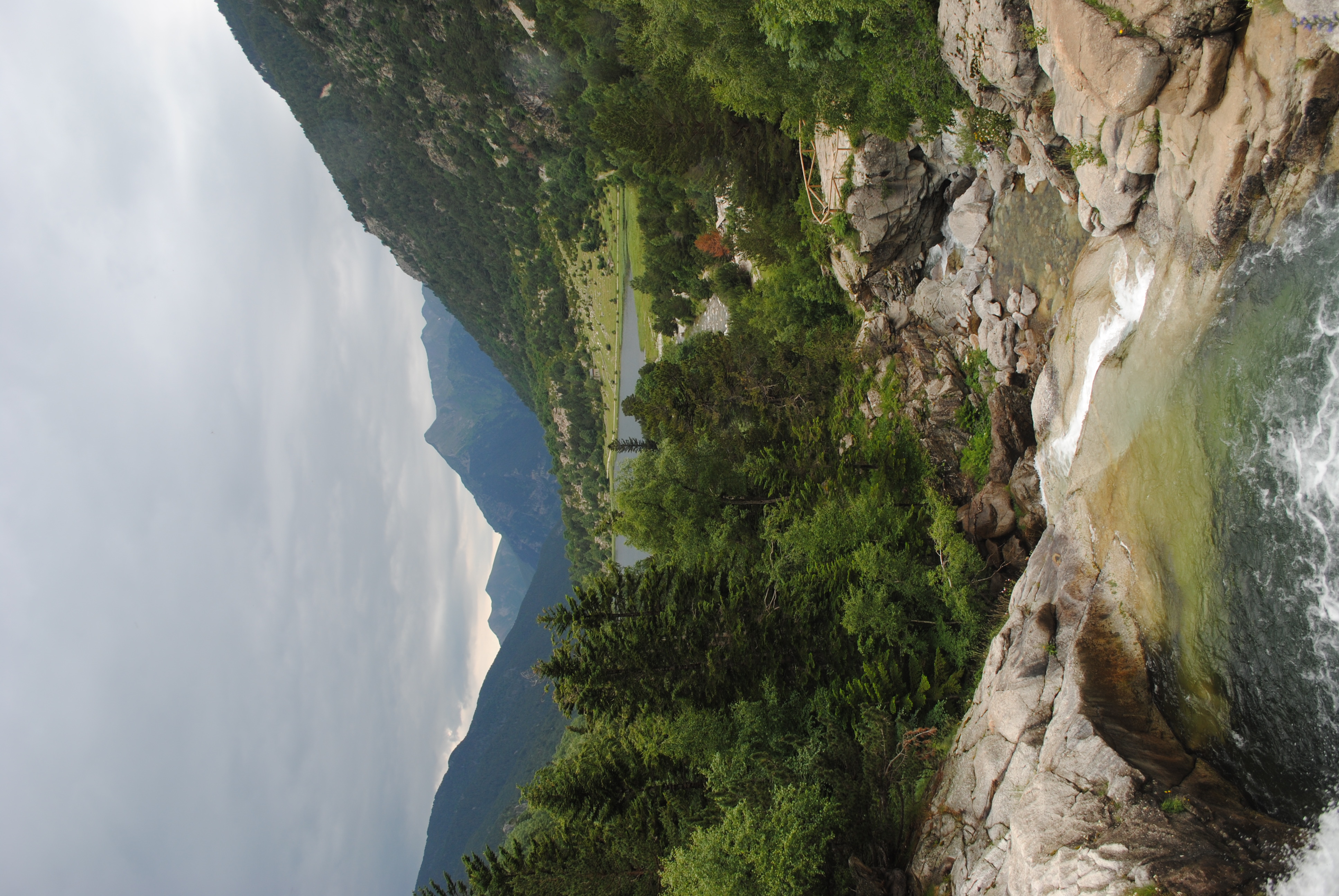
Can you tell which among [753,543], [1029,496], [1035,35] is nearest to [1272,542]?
[1029,496]

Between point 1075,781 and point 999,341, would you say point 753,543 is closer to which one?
point 999,341

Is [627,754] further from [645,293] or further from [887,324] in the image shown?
[645,293]

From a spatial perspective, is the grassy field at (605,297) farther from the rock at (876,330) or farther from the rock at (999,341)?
the rock at (999,341)

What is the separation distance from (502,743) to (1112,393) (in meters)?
134

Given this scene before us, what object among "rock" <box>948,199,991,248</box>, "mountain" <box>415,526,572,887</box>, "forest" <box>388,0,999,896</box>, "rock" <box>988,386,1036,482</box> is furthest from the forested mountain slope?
"rock" <box>988,386,1036,482</box>

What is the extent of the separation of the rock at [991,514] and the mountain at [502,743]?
80.6m

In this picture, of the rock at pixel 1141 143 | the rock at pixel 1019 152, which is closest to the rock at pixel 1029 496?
the rock at pixel 1019 152

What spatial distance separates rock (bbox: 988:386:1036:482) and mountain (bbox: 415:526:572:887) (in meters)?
81.9

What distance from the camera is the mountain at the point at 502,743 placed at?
98312mm

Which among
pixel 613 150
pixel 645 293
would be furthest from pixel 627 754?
pixel 645 293

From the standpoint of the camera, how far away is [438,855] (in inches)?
5153

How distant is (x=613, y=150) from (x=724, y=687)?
24755 millimetres

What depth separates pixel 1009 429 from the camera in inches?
761

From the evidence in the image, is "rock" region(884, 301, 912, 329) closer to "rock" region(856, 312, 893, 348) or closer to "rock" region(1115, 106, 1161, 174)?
"rock" region(856, 312, 893, 348)
